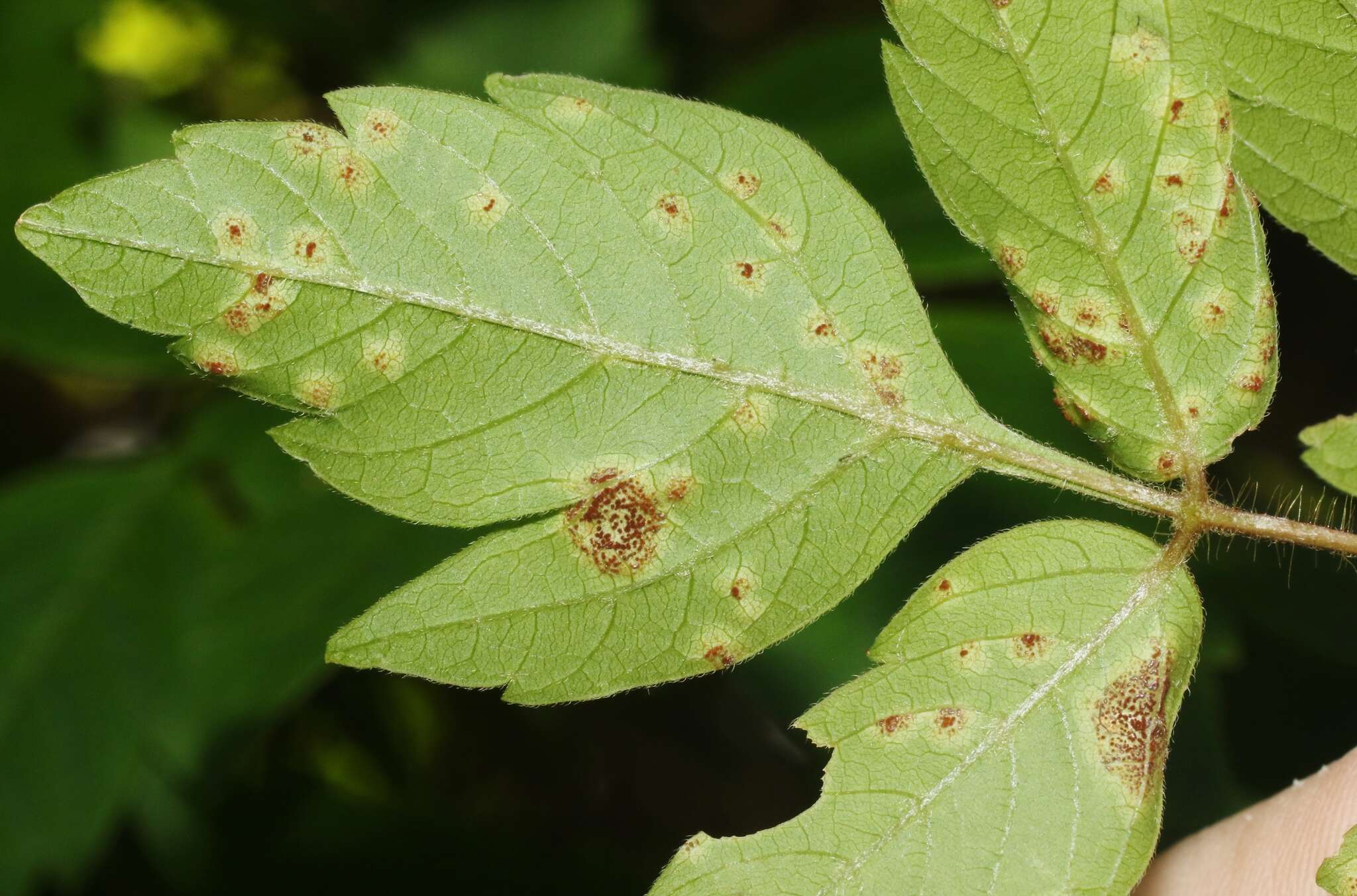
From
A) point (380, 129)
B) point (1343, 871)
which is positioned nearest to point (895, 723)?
point (1343, 871)

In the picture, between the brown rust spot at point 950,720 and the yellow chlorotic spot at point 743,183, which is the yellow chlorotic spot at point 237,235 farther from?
the brown rust spot at point 950,720

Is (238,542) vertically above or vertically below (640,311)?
below

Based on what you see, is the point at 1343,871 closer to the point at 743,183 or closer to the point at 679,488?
the point at 679,488

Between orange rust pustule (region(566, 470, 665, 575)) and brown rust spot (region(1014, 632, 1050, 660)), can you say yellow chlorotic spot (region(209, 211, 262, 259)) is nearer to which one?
orange rust pustule (region(566, 470, 665, 575))

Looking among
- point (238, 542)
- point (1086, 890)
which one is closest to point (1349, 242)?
point (1086, 890)

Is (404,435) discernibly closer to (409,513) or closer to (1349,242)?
(409,513)

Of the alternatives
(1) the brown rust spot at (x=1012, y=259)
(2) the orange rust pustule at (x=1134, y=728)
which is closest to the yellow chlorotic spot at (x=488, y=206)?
(1) the brown rust spot at (x=1012, y=259)

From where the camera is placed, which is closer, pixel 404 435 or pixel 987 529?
pixel 404 435

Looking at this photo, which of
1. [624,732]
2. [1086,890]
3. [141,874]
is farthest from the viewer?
[624,732]
